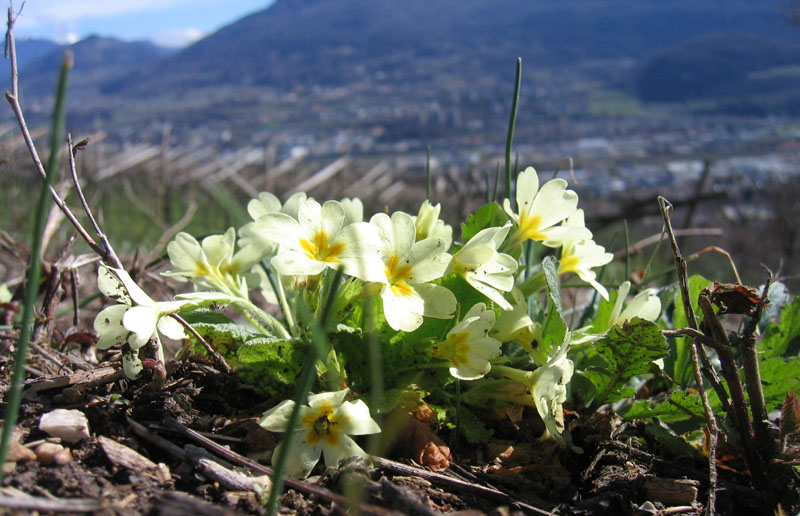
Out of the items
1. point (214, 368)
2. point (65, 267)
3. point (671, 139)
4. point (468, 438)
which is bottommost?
point (671, 139)

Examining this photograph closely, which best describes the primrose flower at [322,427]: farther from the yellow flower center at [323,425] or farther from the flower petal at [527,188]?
the flower petal at [527,188]

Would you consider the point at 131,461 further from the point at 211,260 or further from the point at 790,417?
the point at 790,417

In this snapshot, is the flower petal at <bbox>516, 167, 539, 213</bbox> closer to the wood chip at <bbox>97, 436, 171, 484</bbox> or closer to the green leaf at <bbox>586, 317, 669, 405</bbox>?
the green leaf at <bbox>586, 317, 669, 405</bbox>

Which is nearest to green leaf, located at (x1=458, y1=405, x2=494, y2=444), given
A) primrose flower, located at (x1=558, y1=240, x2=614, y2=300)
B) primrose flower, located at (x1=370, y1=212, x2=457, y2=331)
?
primrose flower, located at (x1=370, y1=212, x2=457, y2=331)

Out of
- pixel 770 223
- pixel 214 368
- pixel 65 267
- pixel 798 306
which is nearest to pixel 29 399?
pixel 214 368

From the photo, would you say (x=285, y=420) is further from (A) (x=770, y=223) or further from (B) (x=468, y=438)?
(A) (x=770, y=223)

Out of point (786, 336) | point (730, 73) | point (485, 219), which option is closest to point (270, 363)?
point (485, 219)
